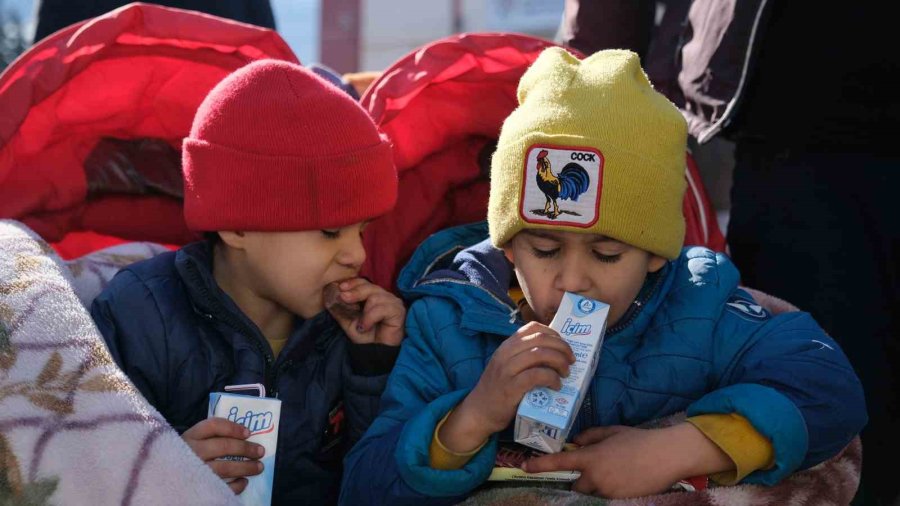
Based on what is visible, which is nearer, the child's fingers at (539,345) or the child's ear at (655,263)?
the child's fingers at (539,345)

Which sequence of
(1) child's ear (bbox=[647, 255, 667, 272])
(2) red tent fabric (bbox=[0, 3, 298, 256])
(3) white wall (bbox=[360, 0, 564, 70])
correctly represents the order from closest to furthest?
(1) child's ear (bbox=[647, 255, 667, 272]), (2) red tent fabric (bbox=[0, 3, 298, 256]), (3) white wall (bbox=[360, 0, 564, 70])

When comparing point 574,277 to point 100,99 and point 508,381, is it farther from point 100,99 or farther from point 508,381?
point 100,99

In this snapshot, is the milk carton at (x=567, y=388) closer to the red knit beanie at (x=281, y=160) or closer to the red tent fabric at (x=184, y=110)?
the red knit beanie at (x=281, y=160)

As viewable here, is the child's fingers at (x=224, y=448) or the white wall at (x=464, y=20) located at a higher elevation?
the child's fingers at (x=224, y=448)

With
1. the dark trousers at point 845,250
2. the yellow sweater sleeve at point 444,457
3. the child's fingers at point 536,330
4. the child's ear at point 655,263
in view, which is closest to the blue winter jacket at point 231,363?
the yellow sweater sleeve at point 444,457

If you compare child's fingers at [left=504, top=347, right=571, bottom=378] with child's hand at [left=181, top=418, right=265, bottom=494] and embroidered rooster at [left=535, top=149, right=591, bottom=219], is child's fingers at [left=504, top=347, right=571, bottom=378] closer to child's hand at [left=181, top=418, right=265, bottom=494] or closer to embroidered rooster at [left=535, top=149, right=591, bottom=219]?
embroidered rooster at [left=535, top=149, right=591, bottom=219]

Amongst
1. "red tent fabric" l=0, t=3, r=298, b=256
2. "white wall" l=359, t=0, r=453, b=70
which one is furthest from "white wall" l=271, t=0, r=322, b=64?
"red tent fabric" l=0, t=3, r=298, b=256

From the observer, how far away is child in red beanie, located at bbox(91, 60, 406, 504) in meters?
1.99

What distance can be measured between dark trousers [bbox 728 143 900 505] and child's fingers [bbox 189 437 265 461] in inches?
46.4

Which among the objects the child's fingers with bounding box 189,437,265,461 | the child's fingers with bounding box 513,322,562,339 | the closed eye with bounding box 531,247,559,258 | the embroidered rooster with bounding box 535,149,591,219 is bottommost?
the child's fingers with bounding box 189,437,265,461

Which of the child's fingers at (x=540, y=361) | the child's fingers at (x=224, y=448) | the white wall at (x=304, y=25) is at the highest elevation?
the child's fingers at (x=540, y=361)

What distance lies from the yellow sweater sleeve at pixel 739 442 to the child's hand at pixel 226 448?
719 mm

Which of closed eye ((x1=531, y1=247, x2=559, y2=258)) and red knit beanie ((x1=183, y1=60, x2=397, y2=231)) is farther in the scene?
red knit beanie ((x1=183, y1=60, x2=397, y2=231))

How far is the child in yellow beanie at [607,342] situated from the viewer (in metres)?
1.66
